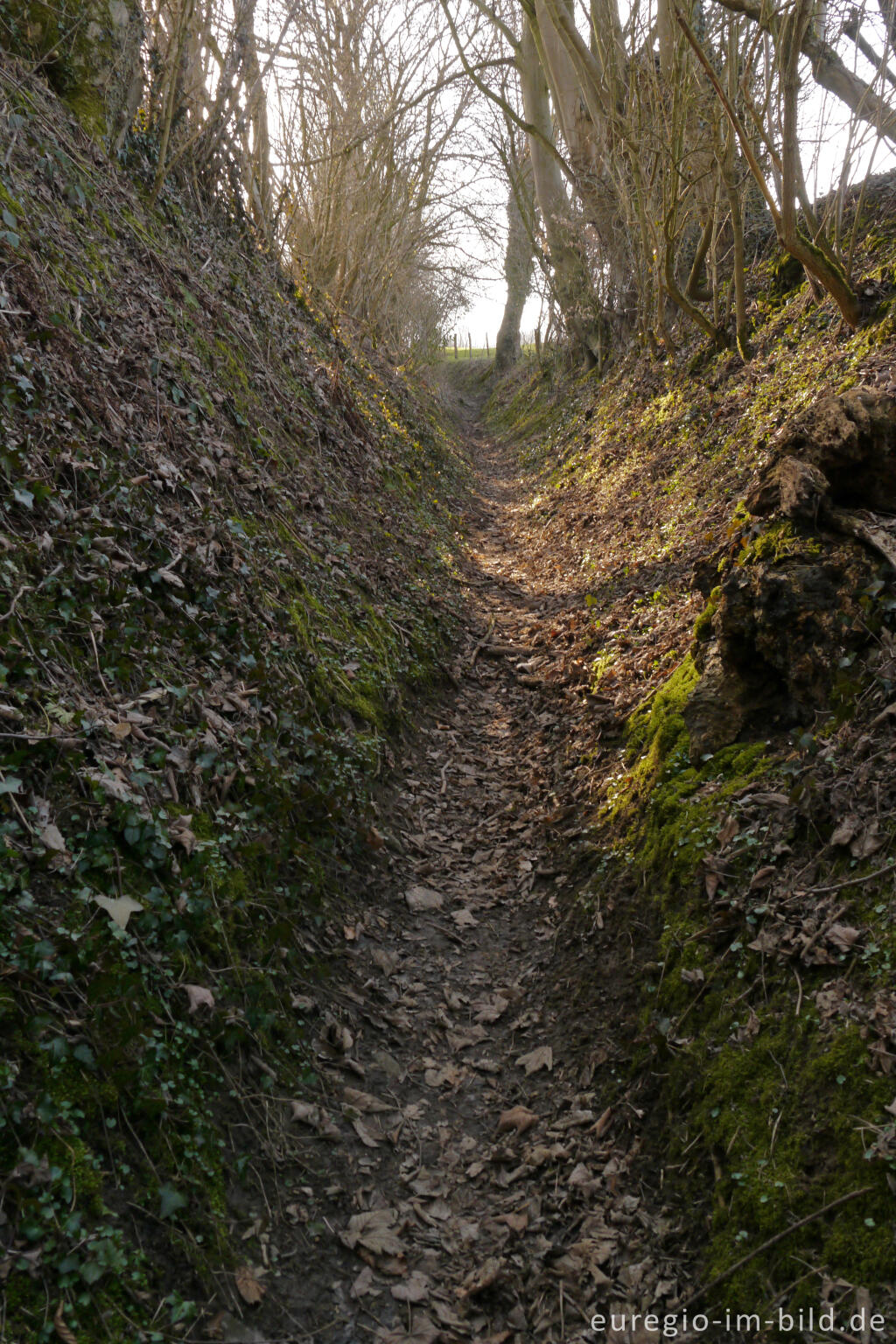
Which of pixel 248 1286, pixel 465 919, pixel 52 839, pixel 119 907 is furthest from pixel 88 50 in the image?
pixel 248 1286

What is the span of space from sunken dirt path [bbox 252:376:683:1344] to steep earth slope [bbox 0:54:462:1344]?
0.90 feet

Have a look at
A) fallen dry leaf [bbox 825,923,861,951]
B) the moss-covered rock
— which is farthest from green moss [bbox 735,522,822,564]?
the moss-covered rock

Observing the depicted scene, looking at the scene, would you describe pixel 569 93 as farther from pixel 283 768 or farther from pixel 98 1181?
pixel 98 1181

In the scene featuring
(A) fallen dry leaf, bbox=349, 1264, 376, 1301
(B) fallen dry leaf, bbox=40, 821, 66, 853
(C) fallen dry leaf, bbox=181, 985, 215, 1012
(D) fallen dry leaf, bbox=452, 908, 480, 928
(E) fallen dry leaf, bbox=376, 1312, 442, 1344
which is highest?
(B) fallen dry leaf, bbox=40, 821, 66, 853

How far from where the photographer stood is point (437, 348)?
26953 mm

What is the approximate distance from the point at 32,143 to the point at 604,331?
40.2ft

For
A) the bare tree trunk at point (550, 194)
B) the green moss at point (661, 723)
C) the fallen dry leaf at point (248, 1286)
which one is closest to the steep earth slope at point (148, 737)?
the fallen dry leaf at point (248, 1286)

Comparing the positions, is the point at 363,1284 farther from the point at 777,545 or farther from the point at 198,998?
the point at 777,545

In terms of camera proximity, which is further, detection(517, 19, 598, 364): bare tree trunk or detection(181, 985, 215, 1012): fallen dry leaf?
detection(517, 19, 598, 364): bare tree trunk

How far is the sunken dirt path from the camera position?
2.76 metres

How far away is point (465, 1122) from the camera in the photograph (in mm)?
3508

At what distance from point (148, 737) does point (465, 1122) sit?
6.93 ft

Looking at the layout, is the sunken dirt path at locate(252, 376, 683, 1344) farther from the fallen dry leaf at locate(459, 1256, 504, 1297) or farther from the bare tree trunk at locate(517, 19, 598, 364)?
the bare tree trunk at locate(517, 19, 598, 364)

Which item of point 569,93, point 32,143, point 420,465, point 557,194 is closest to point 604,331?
point 557,194
